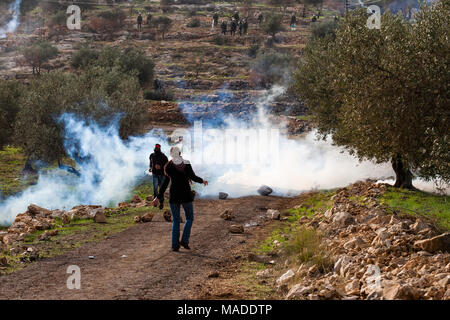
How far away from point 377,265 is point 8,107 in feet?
121

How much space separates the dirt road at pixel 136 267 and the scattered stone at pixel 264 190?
29.6 ft

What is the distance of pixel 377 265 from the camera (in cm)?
948

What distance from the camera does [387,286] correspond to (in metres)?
7.88

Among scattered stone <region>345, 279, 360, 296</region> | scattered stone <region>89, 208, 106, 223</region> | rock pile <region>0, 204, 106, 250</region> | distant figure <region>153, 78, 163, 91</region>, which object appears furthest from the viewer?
distant figure <region>153, 78, 163, 91</region>

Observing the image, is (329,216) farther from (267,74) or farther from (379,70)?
(267,74)

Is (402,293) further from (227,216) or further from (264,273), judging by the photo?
(227,216)

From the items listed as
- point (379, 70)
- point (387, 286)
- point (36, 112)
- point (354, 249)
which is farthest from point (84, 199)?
point (387, 286)

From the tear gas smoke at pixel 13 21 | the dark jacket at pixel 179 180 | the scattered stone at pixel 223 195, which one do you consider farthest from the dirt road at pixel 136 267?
the tear gas smoke at pixel 13 21

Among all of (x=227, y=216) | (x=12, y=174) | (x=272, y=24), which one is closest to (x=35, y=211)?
(x=227, y=216)

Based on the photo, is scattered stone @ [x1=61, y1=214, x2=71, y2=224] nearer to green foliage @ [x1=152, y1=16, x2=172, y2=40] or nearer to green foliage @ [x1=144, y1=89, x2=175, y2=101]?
green foliage @ [x1=144, y1=89, x2=175, y2=101]

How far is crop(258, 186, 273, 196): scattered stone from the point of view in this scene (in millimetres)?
25580

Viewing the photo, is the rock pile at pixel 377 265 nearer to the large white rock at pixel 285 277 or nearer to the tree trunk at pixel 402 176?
the large white rock at pixel 285 277

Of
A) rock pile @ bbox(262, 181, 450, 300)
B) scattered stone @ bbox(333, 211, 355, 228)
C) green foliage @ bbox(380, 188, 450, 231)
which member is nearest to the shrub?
green foliage @ bbox(380, 188, 450, 231)

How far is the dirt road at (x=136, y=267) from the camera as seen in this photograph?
9047 mm
